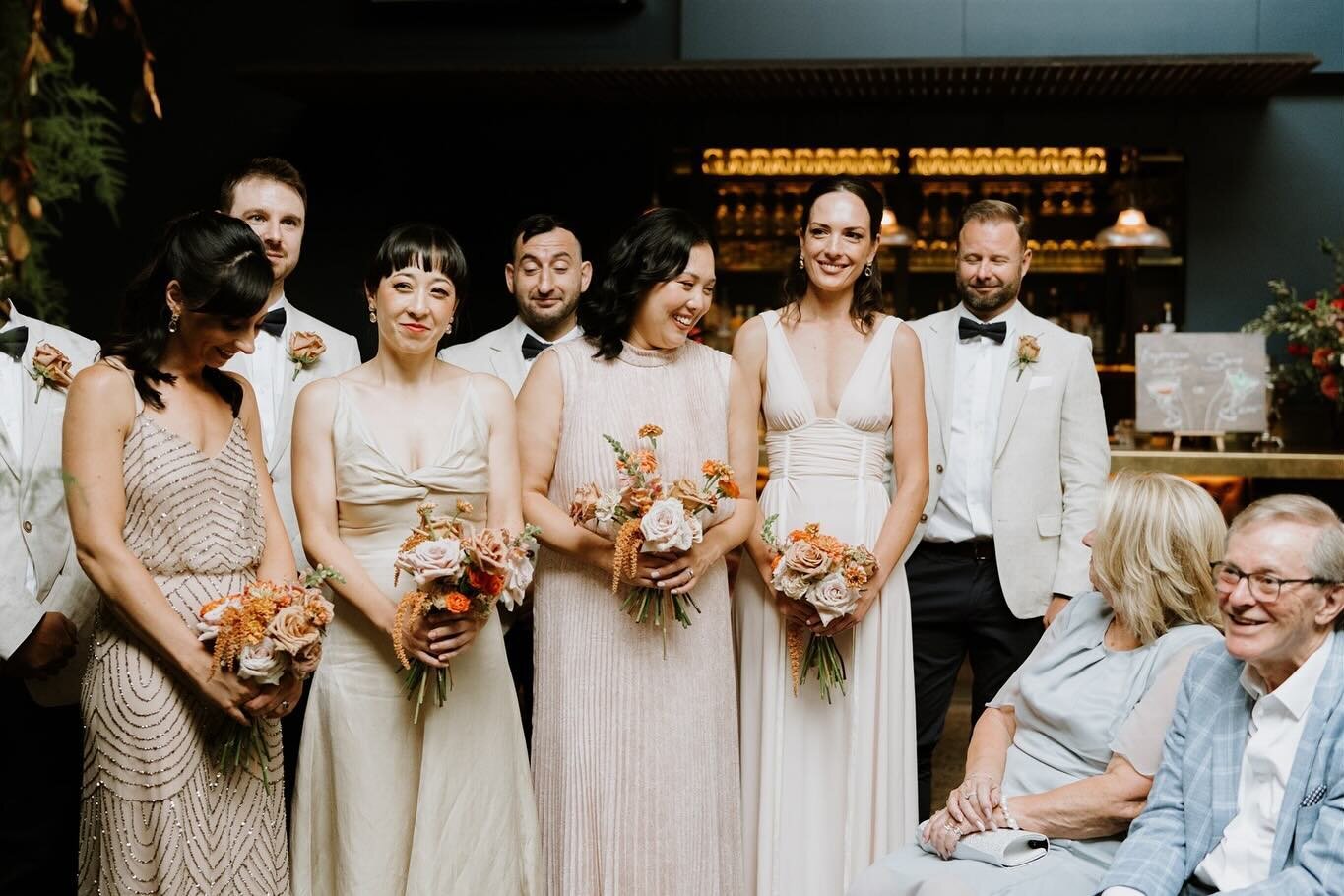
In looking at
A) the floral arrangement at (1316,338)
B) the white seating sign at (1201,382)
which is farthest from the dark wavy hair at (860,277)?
the floral arrangement at (1316,338)

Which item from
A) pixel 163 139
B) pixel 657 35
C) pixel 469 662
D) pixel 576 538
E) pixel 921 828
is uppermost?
pixel 657 35

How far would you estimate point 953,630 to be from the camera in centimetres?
391

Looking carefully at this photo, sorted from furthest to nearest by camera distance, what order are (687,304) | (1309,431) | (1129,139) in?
(1129,139) → (1309,431) → (687,304)

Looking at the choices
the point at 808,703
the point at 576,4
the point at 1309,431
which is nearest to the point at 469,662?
the point at 808,703

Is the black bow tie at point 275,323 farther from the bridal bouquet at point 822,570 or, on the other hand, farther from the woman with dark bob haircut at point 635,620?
the bridal bouquet at point 822,570

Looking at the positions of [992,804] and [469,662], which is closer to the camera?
[992,804]

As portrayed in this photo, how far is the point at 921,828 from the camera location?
275 centimetres

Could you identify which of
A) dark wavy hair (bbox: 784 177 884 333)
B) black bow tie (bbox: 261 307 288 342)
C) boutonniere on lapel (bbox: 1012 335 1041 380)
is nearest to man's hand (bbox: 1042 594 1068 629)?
boutonniere on lapel (bbox: 1012 335 1041 380)

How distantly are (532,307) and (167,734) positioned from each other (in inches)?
80.2

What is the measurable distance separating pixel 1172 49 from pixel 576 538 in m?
5.64

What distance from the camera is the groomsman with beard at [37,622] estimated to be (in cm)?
329

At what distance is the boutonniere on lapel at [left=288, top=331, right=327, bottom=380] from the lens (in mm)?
3654

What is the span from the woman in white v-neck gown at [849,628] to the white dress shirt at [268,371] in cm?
131

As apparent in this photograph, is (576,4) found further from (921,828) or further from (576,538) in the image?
(921,828)
